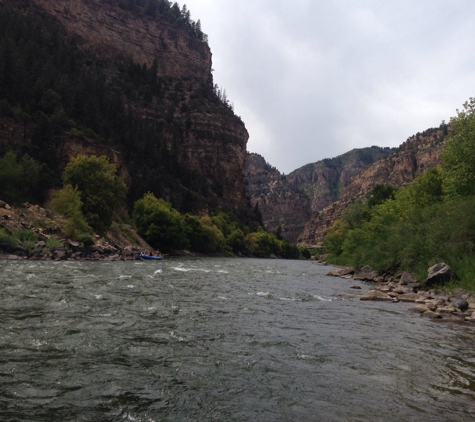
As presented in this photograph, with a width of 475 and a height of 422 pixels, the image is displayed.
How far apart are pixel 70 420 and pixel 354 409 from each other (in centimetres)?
421

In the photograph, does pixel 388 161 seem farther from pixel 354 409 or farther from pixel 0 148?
pixel 354 409

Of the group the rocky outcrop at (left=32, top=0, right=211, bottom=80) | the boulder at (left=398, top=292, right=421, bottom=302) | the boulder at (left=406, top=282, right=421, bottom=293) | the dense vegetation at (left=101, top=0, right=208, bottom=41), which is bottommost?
the boulder at (left=398, top=292, right=421, bottom=302)

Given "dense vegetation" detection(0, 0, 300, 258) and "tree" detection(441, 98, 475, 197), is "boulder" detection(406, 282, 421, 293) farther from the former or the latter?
"dense vegetation" detection(0, 0, 300, 258)

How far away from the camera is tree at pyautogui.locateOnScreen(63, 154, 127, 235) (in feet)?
175

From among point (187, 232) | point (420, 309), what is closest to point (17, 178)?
point (187, 232)

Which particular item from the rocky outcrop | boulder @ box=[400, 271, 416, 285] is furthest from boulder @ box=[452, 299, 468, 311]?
the rocky outcrop

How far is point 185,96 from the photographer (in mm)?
160500

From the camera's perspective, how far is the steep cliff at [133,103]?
243ft

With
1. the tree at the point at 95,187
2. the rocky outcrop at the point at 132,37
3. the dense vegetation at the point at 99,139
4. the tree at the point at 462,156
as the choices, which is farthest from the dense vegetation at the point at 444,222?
the rocky outcrop at the point at 132,37

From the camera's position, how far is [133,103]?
449 feet

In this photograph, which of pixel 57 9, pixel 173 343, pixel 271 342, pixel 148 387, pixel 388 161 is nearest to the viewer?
pixel 148 387

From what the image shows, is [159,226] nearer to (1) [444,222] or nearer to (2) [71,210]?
(2) [71,210]

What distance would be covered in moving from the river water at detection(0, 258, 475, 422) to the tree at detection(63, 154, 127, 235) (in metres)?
40.5

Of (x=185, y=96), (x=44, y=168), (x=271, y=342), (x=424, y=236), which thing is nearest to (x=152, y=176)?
(x=44, y=168)
